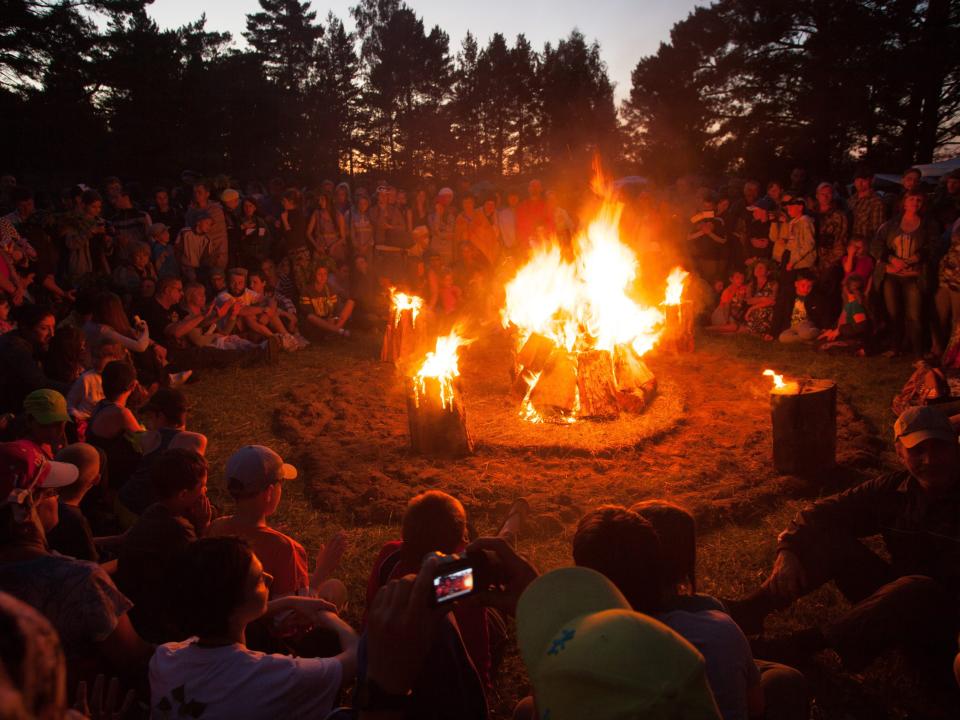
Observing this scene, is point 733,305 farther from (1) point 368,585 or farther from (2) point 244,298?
(1) point 368,585

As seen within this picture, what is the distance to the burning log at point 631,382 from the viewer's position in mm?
7785

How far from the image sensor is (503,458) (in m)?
6.66

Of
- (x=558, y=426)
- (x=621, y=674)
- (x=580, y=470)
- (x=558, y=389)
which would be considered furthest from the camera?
(x=558, y=389)

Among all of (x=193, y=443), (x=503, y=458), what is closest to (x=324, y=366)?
(x=503, y=458)

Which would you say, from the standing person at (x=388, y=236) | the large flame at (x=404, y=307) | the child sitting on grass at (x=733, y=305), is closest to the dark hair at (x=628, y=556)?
the large flame at (x=404, y=307)

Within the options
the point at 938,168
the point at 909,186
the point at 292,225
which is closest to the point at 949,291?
the point at 909,186

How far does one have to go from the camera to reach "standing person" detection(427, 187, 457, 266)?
14289mm

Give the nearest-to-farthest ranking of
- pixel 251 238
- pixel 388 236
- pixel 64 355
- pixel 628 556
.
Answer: pixel 628 556, pixel 64 355, pixel 251 238, pixel 388 236

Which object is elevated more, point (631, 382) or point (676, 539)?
point (676, 539)

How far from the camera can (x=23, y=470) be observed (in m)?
3.00

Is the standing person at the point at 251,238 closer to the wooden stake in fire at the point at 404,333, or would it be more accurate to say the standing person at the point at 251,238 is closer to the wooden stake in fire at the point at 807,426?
the wooden stake in fire at the point at 404,333

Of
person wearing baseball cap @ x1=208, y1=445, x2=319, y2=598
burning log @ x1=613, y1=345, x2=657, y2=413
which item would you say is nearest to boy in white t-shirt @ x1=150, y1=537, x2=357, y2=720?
person wearing baseball cap @ x1=208, y1=445, x2=319, y2=598

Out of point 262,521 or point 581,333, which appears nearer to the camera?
point 262,521

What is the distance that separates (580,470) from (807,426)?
76.6 inches
